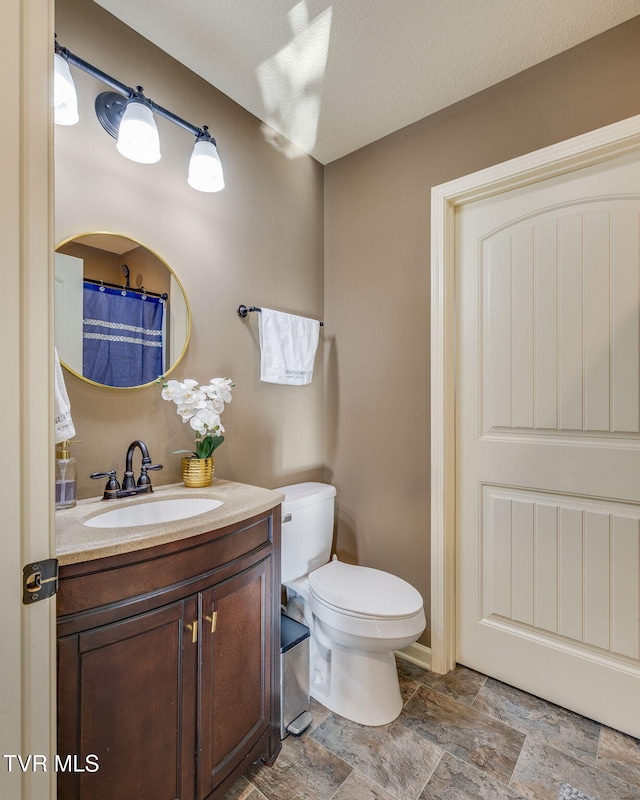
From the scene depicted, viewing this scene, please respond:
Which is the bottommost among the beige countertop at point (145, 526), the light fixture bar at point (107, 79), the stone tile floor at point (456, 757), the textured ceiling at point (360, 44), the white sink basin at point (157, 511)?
the stone tile floor at point (456, 757)

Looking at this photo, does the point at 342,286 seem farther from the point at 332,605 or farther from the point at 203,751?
the point at 203,751

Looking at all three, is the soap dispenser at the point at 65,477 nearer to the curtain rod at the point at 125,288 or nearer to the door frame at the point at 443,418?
the curtain rod at the point at 125,288

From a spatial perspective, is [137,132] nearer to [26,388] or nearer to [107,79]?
[107,79]

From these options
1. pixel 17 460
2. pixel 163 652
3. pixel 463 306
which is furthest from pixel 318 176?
pixel 163 652

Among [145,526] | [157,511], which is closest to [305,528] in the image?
[157,511]

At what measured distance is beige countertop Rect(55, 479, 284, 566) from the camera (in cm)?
83

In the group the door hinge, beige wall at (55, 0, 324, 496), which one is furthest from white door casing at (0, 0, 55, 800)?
beige wall at (55, 0, 324, 496)

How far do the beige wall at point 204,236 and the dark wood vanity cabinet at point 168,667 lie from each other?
1.75ft

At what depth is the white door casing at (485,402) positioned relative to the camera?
4.72ft

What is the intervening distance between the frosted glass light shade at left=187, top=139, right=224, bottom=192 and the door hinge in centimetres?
137

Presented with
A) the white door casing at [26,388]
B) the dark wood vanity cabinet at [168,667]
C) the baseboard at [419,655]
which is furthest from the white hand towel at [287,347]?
the baseboard at [419,655]

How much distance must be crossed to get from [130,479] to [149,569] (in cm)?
47

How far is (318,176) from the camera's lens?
222 centimetres

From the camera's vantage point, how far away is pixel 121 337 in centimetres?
140
